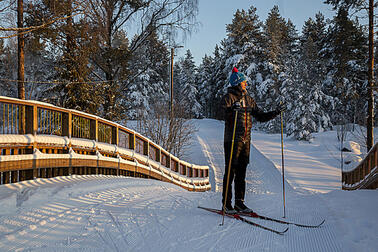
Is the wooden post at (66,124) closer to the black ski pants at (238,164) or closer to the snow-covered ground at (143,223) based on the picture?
the snow-covered ground at (143,223)

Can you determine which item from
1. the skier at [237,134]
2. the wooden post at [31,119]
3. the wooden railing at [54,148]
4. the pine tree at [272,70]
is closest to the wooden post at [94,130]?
the wooden railing at [54,148]

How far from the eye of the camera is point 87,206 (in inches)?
183

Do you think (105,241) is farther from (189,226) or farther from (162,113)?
(162,113)

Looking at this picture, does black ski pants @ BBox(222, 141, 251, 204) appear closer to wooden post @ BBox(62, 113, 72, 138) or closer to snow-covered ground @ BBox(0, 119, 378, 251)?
snow-covered ground @ BBox(0, 119, 378, 251)

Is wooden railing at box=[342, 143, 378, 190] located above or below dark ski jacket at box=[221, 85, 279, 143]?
below

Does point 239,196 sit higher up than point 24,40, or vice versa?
point 24,40

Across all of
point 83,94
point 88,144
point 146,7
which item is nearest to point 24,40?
point 83,94

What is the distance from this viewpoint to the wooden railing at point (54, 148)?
6039 millimetres

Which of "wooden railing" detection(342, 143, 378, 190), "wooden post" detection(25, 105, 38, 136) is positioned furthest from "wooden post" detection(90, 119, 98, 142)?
"wooden railing" detection(342, 143, 378, 190)

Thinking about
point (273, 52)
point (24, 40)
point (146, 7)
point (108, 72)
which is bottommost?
point (108, 72)

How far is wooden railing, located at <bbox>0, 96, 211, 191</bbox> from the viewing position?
19.8ft

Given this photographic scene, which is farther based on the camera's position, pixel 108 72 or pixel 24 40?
pixel 108 72

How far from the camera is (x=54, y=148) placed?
281 inches

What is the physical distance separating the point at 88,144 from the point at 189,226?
5253 mm
